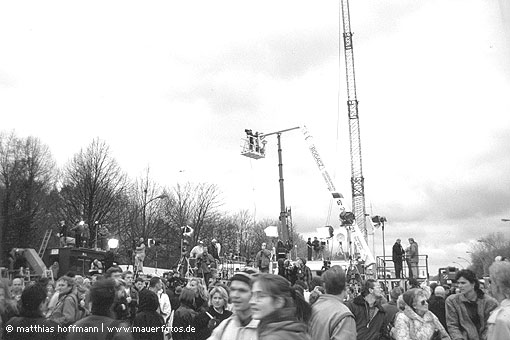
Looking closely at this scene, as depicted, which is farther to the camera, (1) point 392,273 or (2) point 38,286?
(1) point 392,273

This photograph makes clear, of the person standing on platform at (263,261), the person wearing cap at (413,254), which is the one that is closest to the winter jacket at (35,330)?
the person standing on platform at (263,261)

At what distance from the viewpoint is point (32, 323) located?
540 centimetres

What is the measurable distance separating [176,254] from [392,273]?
3891cm

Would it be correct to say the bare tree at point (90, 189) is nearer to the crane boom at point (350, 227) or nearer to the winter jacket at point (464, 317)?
the crane boom at point (350, 227)

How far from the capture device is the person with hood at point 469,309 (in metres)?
6.65

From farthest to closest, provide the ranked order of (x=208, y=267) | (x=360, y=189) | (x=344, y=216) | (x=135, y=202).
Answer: (x=360, y=189)
(x=135, y=202)
(x=344, y=216)
(x=208, y=267)

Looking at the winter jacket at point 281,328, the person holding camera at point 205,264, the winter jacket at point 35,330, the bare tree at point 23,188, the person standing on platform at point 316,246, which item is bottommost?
the winter jacket at point 35,330

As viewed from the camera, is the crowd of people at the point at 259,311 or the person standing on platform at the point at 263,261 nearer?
the crowd of people at the point at 259,311

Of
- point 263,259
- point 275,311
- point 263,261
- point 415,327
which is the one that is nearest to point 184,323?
point 415,327

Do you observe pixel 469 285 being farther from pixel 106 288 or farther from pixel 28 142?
pixel 28 142

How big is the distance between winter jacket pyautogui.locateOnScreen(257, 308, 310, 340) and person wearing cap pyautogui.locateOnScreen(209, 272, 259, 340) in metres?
0.21

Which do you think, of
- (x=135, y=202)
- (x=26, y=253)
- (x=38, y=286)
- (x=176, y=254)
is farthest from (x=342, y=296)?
(x=176, y=254)

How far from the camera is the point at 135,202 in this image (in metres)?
59.8

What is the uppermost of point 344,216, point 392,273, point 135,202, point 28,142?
point 28,142
